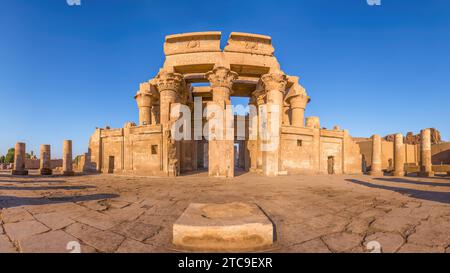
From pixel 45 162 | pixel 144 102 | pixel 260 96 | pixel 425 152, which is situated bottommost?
pixel 45 162

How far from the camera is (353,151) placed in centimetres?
1620

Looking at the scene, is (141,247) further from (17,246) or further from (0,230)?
(0,230)

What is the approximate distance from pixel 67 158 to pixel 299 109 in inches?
776

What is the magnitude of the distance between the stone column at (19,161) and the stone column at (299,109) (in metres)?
21.6

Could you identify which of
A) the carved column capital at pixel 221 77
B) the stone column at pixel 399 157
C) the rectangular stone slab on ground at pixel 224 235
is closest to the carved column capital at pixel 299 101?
the stone column at pixel 399 157

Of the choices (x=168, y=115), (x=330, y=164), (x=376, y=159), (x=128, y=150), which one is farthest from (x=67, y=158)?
(x=376, y=159)

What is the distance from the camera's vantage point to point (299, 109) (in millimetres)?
17344

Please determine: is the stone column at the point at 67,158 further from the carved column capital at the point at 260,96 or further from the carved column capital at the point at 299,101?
the carved column capital at the point at 299,101

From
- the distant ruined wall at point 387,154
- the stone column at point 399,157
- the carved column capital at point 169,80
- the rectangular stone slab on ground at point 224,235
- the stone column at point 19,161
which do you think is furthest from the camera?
the distant ruined wall at point 387,154

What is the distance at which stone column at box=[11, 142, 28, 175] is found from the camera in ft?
43.3

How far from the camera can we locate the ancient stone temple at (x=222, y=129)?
41.0 feet

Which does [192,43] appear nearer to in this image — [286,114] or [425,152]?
[286,114]
